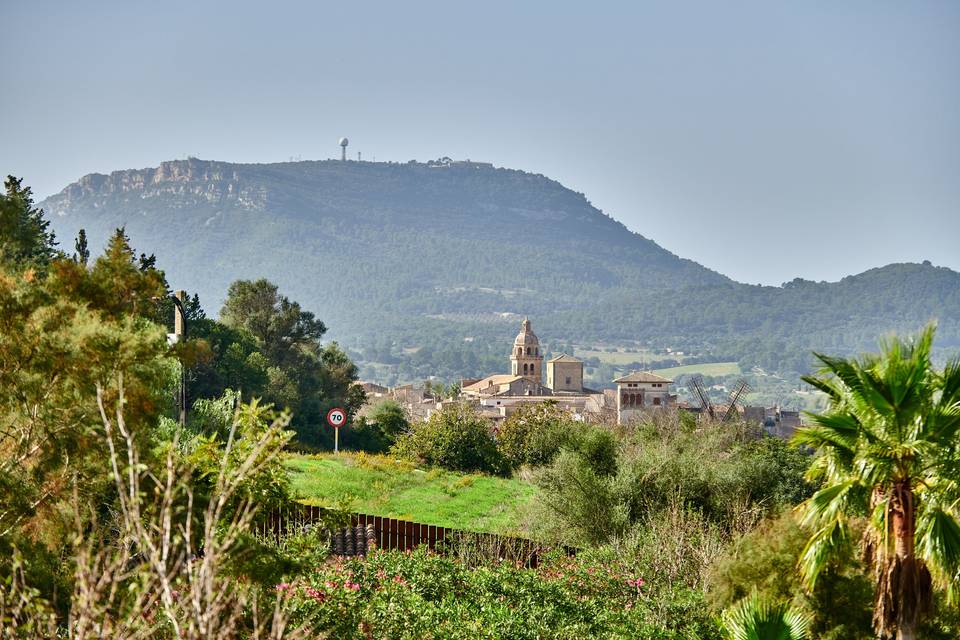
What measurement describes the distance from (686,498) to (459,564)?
8.77 meters

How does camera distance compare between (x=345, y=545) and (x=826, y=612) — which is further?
(x=345, y=545)

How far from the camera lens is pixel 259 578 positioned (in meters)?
10.8

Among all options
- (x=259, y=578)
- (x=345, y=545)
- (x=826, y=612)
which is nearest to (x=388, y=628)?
(x=259, y=578)

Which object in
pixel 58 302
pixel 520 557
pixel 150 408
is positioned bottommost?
pixel 520 557

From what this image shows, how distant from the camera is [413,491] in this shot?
28.7 metres

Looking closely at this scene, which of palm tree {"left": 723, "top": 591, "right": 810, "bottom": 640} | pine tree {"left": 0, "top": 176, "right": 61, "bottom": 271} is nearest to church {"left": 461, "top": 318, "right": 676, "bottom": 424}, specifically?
pine tree {"left": 0, "top": 176, "right": 61, "bottom": 271}

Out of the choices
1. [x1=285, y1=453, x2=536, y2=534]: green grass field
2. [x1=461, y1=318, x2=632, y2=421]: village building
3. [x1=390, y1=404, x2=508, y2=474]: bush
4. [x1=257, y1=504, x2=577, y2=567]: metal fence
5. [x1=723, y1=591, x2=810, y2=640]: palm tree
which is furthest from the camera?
[x1=461, y1=318, x2=632, y2=421]: village building

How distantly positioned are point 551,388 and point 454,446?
340ft

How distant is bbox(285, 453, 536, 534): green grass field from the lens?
81.7ft

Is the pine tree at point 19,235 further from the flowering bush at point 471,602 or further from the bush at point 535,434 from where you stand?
the bush at point 535,434

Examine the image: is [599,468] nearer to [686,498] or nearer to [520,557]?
[686,498]

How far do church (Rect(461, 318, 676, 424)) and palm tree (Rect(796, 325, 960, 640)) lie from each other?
86.7 meters

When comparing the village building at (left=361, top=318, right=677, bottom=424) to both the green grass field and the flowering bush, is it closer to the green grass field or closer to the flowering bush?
the green grass field

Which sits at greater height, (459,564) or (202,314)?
(202,314)
